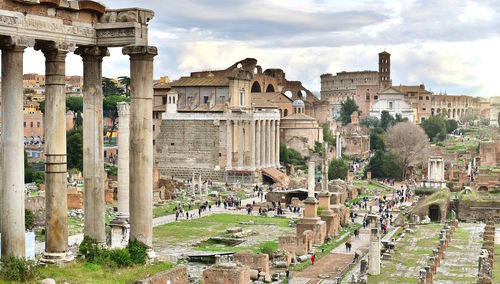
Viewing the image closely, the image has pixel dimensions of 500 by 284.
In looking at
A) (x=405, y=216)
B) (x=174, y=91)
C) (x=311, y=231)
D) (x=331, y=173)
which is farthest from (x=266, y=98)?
(x=311, y=231)

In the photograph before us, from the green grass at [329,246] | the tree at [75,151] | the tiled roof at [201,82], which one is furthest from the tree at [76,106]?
the green grass at [329,246]

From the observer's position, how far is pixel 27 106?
218ft

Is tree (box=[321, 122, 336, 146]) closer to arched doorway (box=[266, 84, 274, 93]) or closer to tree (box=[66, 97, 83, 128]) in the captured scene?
arched doorway (box=[266, 84, 274, 93])

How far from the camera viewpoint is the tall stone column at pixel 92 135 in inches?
470

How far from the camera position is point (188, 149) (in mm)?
57969

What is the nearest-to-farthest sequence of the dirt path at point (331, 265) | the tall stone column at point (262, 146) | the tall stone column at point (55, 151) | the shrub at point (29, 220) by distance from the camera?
1. the tall stone column at point (55, 151)
2. the dirt path at point (331, 265)
3. the shrub at point (29, 220)
4. the tall stone column at point (262, 146)

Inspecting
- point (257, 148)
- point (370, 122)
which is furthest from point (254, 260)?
point (370, 122)

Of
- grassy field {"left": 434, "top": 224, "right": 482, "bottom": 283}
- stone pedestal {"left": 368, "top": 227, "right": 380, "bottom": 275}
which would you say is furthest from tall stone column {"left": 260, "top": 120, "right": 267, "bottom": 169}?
stone pedestal {"left": 368, "top": 227, "right": 380, "bottom": 275}

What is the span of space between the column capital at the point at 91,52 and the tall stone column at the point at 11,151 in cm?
150

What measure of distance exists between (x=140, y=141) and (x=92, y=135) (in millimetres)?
872

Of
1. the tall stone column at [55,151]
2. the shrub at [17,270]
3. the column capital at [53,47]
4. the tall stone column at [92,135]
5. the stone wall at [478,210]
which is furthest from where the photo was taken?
the stone wall at [478,210]

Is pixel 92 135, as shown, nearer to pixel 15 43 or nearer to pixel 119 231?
pixel 15 43

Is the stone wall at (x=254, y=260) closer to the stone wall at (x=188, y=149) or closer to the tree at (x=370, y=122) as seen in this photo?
the stone wall at (x=188, y=149)

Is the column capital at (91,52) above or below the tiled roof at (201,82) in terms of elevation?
below
